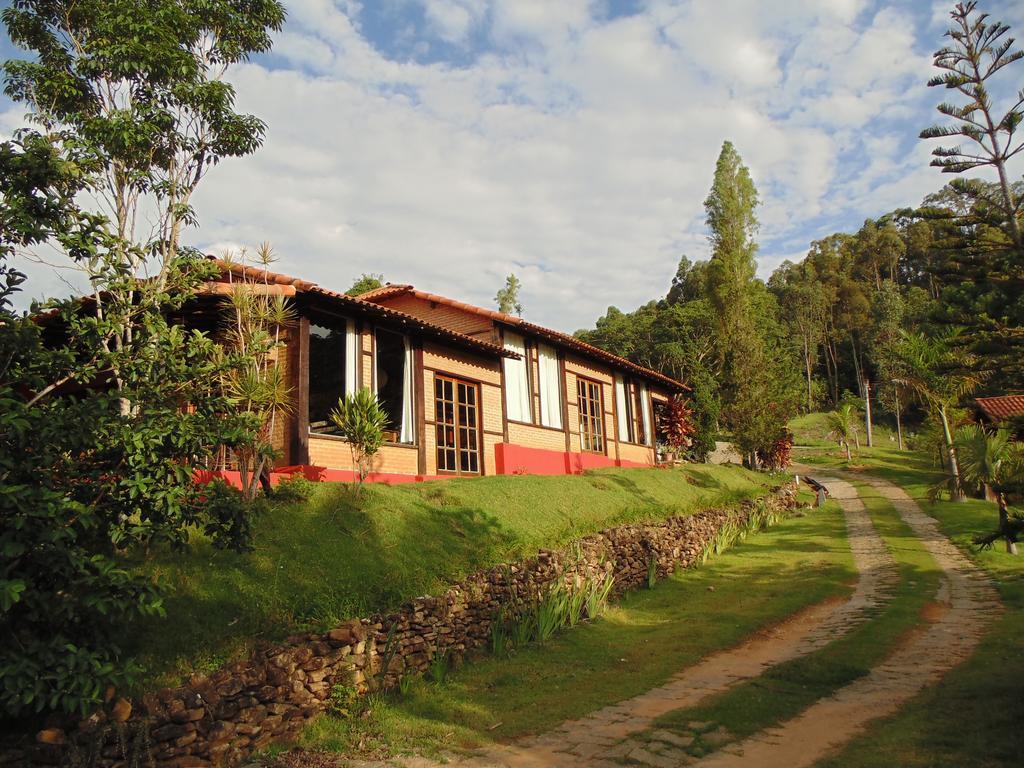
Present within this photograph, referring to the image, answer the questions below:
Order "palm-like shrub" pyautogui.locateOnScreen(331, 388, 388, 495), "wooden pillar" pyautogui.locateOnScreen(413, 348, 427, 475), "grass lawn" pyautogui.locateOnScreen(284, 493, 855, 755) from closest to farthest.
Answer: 1. "grass lawn" pyautogui.locateOnScreen(284, 493, 855, 755)
2. "palm-like shrub" pyautogui.locateOnScreen(331, 388, 388, 495)
3. "wooden pillar" pyautogui.locateOnScreen(413, 348, 427, 475)

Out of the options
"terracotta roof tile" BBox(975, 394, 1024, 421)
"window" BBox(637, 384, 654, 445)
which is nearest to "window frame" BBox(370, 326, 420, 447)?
"window" BBox(637, 384, 654, 445)

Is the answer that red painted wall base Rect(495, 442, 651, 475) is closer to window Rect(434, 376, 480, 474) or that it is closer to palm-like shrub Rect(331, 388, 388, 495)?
window Rect(434, 376, 480, 474)

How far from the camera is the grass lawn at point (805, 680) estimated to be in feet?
22.6

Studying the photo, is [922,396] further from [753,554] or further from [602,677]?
[602,677]

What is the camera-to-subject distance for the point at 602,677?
8.82m

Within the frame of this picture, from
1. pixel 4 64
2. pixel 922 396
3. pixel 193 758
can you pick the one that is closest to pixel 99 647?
pixel 193 758

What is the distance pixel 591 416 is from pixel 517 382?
385 centimetres

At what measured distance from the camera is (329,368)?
1352 cm

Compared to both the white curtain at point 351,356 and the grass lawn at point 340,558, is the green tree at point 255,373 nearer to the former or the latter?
the grass lawn at point 340,558

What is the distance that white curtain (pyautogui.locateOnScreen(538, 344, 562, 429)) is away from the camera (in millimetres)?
19516

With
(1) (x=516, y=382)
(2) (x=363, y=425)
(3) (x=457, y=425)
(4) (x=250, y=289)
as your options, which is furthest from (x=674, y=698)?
(1) (x=516, y=382)

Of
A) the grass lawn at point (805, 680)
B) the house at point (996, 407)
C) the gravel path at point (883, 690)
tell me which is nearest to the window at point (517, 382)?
the grass lawn at point (805, 680)

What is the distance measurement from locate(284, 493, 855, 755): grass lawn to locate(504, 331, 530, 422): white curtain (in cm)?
573

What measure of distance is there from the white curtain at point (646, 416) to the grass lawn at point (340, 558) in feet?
34.1
